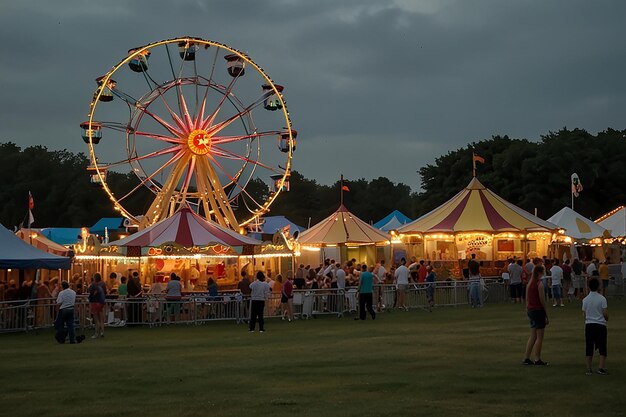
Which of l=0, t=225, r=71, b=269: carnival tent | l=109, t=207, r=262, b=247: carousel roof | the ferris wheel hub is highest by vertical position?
the ferris wheel hub

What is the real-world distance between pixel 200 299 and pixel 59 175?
7090 cm

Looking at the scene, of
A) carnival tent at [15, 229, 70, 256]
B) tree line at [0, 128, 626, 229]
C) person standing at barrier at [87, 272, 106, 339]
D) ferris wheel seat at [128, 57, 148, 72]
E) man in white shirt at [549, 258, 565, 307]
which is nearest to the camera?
person standing at barrier at [87, 272, 106, 339]

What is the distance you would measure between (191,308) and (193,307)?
0.20 ft

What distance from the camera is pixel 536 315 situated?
50.1ft

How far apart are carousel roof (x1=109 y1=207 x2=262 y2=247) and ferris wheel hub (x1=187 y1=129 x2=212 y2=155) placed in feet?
15.5

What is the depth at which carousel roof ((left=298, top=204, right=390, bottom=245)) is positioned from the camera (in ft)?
145

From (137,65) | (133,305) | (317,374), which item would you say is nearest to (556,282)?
(133,305)

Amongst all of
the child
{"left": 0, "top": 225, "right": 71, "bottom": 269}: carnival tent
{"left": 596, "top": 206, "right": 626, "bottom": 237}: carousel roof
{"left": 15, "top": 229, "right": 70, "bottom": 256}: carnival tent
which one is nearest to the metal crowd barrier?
{"left": 0, "top": 225, "right": 71, "bottom": 269}: carnival tent

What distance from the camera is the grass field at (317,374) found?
11.9 metres

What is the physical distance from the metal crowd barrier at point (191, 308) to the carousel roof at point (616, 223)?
22150 mm

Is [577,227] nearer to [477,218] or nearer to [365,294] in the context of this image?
[477,218]

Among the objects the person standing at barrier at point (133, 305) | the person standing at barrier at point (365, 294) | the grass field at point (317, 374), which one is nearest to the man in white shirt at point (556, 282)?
the grass field at point (317, 374)

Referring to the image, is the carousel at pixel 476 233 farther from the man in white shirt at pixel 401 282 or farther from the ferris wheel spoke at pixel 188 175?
the ferris wheel spoke at pixel 188 175

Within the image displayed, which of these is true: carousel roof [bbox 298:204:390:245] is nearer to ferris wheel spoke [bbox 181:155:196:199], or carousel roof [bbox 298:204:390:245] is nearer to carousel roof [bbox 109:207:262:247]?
ferris wheel spoke [bbox 181:155:196:199]
